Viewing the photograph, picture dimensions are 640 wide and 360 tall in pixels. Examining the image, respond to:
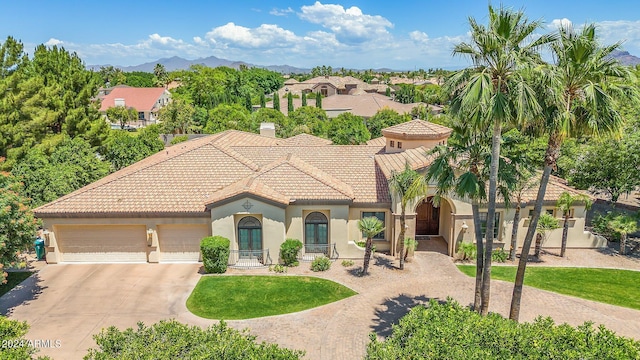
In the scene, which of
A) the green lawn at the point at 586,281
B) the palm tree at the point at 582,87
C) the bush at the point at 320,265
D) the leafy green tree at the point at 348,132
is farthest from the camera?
the leafy green tree at the point at 348,132

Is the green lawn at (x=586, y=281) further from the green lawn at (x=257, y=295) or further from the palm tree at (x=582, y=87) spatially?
the palm tree at (x=582, y=87)

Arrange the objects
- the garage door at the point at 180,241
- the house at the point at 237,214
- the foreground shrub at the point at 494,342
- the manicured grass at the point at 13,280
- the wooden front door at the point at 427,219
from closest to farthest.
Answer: the foreground shrub at the point at 494,342
the manicured grass at the point at 13,280
the house at the point at 237,214
the garage door at the point at 180,241
the wooden front door at the point at 427,219

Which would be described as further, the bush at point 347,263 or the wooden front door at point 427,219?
the wooden front door at point 427,219

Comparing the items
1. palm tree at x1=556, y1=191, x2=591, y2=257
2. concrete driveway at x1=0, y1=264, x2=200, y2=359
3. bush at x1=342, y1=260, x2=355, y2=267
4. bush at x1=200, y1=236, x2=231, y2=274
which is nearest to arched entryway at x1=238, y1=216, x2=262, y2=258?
bush at x1=200, y1=236, x2=231, y2=274

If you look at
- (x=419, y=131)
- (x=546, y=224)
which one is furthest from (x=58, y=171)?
(x=546, y=224)

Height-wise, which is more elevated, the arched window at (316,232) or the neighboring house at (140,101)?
the neighboring house at (140,101)

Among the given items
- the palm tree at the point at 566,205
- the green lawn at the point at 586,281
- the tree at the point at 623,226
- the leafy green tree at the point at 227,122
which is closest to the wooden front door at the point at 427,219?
the green lawn at the point at 586,281
